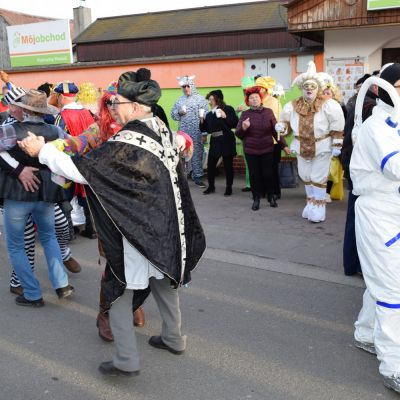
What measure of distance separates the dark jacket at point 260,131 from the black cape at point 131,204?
452cm

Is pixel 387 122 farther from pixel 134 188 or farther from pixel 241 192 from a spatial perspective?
pixel 241 192

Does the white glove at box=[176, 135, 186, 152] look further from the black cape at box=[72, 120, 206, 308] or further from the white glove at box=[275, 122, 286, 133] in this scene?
the white glove at box=[275, 122, 286, 133]

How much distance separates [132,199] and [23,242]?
169 cm

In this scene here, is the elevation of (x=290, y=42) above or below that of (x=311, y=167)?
above

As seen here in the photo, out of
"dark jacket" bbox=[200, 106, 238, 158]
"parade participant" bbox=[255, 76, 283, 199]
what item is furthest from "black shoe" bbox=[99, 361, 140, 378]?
"dark jacket" bbox=[200, 106, 238, 158]

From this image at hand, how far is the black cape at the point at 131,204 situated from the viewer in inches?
115

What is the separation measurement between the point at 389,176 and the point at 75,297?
293cm

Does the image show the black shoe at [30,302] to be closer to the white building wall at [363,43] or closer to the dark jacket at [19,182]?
the dark jacket at [19,182]

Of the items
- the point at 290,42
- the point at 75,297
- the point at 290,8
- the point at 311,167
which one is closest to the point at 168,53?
the point at 290,42

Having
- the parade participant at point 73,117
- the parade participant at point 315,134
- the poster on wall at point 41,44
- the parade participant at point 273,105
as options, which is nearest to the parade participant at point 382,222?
the parade participant at point 315,134

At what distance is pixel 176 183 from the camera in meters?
3.14

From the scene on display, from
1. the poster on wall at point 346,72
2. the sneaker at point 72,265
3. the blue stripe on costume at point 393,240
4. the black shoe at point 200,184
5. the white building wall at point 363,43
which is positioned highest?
the white building wall at point 363,43

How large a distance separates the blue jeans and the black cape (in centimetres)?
132

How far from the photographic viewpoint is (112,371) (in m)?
3.23
